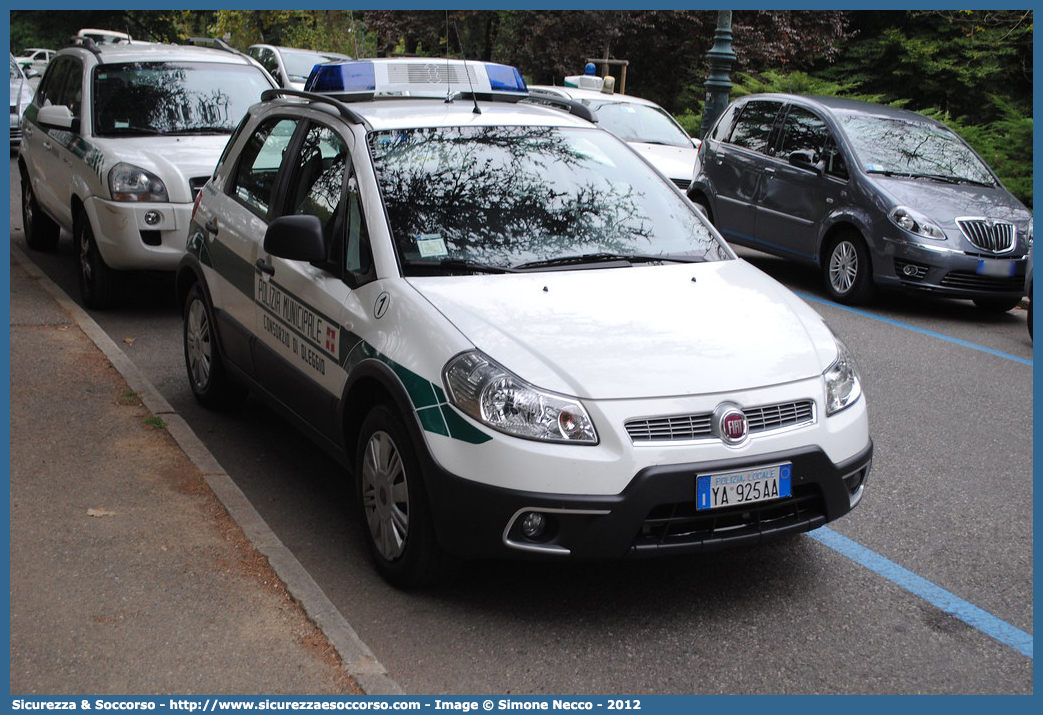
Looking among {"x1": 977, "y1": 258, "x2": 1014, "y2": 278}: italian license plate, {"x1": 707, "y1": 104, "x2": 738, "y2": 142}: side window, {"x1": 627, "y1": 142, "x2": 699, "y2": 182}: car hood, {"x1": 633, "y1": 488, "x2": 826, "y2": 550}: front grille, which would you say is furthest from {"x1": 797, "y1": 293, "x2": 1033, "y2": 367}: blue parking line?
{"x1": 633, "y1": 488, "x2": 826, "y2": 550}: front grille

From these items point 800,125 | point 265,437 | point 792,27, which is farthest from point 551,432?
point 792,27

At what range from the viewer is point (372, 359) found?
14.8 feet

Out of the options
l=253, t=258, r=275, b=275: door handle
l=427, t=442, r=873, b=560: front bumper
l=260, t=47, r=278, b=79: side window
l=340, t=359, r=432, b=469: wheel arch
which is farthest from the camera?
l=260, t=47, r=278, b=79: side window

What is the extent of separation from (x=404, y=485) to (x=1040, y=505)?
312 centimetres

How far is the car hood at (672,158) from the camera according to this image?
1402cm

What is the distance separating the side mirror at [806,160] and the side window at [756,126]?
28.2 inches

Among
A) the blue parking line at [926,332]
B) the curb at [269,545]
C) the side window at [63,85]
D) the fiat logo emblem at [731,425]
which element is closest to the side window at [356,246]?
Result: the curb at [269,545]

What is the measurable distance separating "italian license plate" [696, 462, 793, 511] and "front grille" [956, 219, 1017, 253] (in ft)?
22.1

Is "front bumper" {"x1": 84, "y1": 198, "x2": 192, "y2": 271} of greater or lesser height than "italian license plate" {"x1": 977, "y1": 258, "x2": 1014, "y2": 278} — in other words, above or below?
above

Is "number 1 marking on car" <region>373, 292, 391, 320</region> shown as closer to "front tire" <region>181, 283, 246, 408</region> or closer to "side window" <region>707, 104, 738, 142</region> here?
"front tire" <region>181, 283, 246, 408</region>

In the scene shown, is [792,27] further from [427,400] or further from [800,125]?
[427,400]

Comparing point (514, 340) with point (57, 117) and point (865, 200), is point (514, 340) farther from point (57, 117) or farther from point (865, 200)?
point (865, 200)

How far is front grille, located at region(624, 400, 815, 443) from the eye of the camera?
403 cm

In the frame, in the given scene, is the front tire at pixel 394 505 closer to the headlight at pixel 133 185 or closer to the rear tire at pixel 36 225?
the headlight at pixel 133 185
